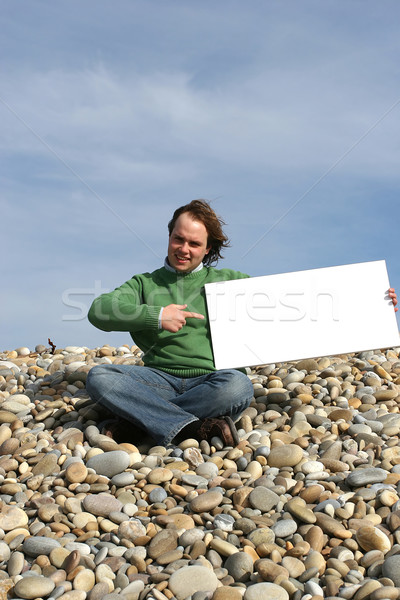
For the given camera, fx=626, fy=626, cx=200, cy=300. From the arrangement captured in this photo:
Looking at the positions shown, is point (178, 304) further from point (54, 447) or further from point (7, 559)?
point (7, 559)

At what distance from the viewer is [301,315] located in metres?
4.61

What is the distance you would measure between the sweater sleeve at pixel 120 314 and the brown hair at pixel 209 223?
0.75m

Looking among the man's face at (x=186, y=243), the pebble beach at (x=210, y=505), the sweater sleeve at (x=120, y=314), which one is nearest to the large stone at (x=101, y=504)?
the pebble beach at (x=210, y=505)

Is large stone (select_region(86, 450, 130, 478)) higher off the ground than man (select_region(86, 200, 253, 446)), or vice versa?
man (select_region(86, 200, 253, 446))

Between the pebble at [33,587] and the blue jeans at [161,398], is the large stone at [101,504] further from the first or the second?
the blue jeans at [161,398]

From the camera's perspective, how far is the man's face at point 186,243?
4.62 metres

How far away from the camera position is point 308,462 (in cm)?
372

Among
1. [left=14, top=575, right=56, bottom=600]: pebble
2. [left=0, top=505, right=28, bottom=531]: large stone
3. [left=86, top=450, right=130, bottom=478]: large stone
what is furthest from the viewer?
[left=86, top=450, right=130, bottom=478]: large stone

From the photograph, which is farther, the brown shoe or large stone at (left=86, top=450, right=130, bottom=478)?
the brown shoe

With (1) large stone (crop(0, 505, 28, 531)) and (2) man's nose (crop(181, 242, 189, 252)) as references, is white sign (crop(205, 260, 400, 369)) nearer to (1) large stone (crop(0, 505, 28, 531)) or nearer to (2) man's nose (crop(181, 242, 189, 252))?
(2) man's nose (crop(181, 242, 189, 252))

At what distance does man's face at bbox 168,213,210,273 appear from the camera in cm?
462

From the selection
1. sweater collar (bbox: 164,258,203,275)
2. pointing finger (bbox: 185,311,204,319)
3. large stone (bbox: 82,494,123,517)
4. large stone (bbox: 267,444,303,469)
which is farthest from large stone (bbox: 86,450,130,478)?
sweater collar (bbox: 164,258,203,275)

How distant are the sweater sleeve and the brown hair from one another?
752mm

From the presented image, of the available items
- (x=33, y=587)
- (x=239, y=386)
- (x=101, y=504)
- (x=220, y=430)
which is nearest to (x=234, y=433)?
(x=220, y=430)
